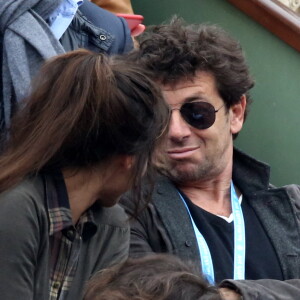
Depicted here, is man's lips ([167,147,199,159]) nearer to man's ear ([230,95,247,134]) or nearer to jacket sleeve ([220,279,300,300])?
man's ear ([230,95,247,134])

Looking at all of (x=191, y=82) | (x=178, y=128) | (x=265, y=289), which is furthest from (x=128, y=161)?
(x=191, y=82)

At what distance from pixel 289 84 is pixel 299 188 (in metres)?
1.13

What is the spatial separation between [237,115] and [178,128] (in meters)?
0.39

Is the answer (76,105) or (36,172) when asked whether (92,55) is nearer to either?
(76,105)

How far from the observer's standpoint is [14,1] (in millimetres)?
3660

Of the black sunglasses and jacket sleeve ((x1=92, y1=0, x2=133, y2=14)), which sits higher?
jacket sleeve ((x1=92, y1=0, x2=133, y2=14))

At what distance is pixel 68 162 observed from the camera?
9.69ft

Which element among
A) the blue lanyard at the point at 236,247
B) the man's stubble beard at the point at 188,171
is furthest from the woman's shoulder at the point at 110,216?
the man's stubble beard at the point at 188,171

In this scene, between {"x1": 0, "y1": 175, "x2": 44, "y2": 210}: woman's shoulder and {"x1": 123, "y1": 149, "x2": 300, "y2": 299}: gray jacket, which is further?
{"x1": 123, "y1": 149, "x2": 300, "y2": 299}: gray jacket

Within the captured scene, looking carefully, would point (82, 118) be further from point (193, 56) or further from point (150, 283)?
point (193, 56)

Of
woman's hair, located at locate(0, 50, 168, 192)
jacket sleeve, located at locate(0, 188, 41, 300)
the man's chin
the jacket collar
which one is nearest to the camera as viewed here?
jacket sleeve, located at locate(0, 188, 41, 300)

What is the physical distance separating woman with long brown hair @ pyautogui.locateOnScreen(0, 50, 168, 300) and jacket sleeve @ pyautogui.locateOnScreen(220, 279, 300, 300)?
0.45 m

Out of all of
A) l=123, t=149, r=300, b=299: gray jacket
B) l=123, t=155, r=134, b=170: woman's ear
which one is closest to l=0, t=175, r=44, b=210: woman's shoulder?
l=123, t=155, r=134, b=170: woman's ear

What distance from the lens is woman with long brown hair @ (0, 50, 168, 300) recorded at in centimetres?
281
